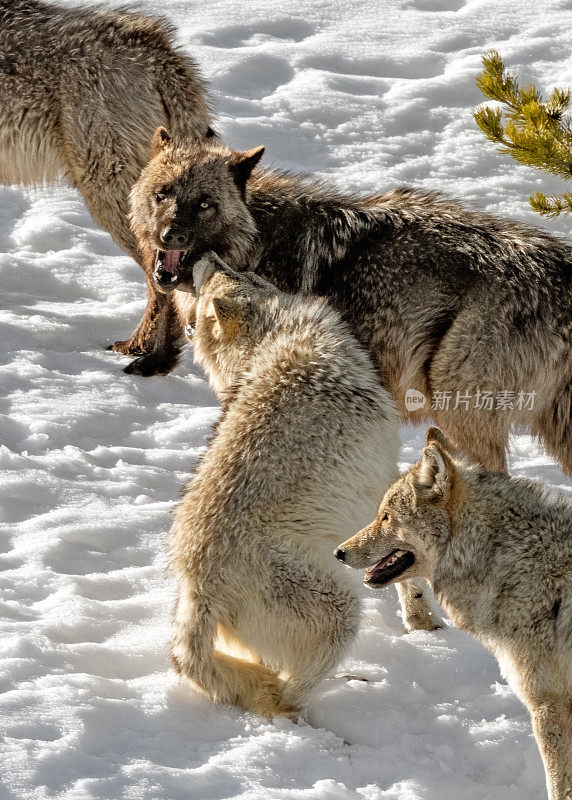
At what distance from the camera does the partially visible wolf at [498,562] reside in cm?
415

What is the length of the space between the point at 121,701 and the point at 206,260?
2658mm

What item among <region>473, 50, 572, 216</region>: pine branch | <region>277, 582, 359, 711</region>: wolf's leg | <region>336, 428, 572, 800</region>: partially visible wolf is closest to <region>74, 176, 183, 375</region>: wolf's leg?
<region>473, 50, 572, 216</region>: pine branch

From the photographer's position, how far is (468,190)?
36.4 ft

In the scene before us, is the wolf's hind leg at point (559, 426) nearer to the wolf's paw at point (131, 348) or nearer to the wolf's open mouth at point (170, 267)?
the wolf's open mouth at point (170, 267)

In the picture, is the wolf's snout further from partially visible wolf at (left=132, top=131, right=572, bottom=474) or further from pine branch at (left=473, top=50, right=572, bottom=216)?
pine branch at (left=473, top=50, right=572, bottom=216)

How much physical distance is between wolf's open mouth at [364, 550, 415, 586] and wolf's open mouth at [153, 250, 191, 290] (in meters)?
2.79

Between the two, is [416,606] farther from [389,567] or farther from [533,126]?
[533,126]

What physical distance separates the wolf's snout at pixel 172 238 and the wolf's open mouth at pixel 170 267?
0.34 feet

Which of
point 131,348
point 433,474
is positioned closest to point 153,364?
point 131,348

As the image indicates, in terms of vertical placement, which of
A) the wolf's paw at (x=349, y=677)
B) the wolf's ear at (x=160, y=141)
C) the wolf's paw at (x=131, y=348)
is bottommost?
the wolf's paw at (x=349, y=677)

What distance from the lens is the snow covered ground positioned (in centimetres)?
451

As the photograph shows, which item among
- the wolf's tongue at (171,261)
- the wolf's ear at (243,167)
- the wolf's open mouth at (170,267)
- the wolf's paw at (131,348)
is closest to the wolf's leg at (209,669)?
the wolf's open mouth at (170,267)

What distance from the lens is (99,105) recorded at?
8.66 metres

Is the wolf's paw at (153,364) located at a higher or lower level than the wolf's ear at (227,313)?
lower
